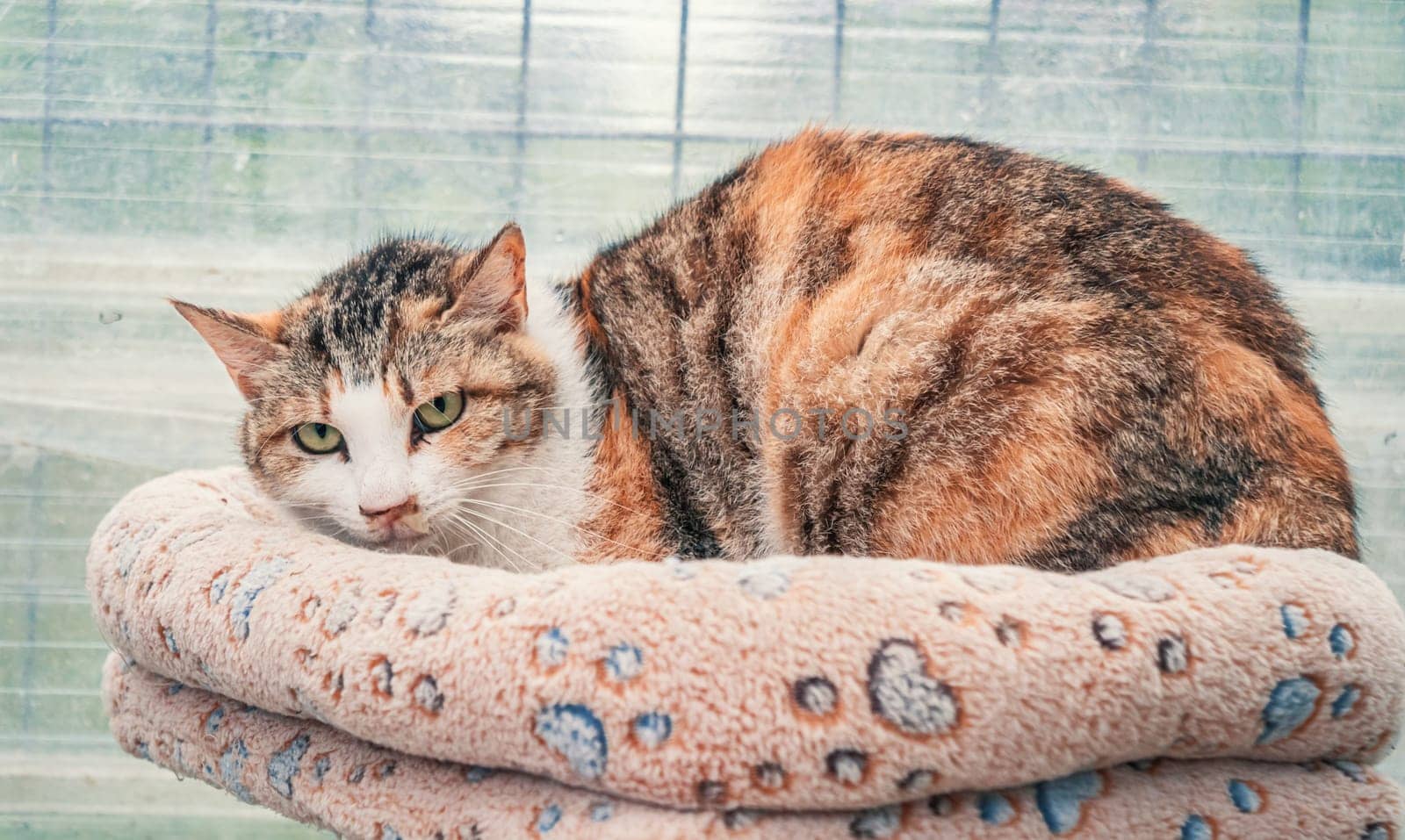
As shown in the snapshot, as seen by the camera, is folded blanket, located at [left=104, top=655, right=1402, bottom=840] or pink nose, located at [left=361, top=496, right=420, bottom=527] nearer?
folded blanket, located at [left=104, top=655, right=1402, bottom=840]

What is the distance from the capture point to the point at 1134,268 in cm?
127

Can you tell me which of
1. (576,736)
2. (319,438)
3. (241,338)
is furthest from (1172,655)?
(241,338)

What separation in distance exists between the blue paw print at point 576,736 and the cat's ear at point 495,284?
0.67 metres

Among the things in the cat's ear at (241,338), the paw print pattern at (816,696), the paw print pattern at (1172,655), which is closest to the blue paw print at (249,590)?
the cat's ear at (241,338)

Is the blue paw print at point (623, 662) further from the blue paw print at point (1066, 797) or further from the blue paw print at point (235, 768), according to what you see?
the blue paw print at point (235, 768)

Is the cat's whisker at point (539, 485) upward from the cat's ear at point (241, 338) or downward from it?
downward

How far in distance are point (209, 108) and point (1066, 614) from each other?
198cm

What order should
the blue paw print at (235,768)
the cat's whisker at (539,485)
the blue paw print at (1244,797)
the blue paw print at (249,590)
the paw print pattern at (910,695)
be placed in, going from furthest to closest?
the cat's whisker at (539,485)
the blue paw print at (235,768)
the blue paw print at (249,590)
the blue paw print at (1244,797)
the paw print pattern at (910,695)

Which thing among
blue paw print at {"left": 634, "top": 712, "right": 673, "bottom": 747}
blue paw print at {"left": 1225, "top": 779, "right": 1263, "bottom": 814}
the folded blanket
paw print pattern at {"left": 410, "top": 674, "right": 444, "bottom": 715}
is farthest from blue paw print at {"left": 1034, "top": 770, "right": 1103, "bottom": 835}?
paw print pattern at {"left": 410, "top": 674, "right": 444, "bottom": 715}

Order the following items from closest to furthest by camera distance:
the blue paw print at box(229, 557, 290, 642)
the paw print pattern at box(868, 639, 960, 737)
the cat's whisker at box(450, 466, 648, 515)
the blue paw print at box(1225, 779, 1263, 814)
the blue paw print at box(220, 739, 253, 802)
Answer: the paw print pattern at box(868, 639, 960, 737) → the blue paw print at box(1225, 779, 1263, 814) → the blue paw print at box(229, 557, 290, 642) → the blue paw print at box(220, 739, 253, 802) → the cat's whisker at box(450, 466, 648, 515)

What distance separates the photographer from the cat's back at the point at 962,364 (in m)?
1.14

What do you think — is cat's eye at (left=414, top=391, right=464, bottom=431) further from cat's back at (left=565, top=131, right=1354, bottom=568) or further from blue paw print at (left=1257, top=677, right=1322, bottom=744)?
blue paw print at (left=1257, top=677, right=1322, bottom=744)

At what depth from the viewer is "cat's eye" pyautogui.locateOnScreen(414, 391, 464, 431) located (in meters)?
1.36

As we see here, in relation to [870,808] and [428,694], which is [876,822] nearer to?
[870,808]
